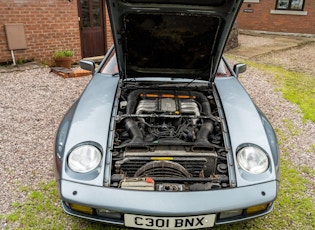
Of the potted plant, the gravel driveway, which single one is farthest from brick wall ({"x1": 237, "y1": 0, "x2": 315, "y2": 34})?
the potted plant

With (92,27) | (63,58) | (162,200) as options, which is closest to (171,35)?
(162,200)

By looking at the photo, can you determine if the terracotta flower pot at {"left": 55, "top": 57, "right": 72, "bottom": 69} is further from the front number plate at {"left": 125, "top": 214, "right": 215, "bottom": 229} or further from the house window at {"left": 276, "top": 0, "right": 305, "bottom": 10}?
the house window at {"left": 276, "top": 0, "right": 305, "bottom": 10}

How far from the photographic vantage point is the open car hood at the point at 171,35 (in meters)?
2.36

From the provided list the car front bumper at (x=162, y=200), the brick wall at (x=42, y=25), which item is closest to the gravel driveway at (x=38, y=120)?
the brick wall at (x=42, y=25)

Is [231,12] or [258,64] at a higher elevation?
[231,12]

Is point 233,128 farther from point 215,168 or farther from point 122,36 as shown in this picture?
point 122,36

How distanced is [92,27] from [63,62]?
1.58 m

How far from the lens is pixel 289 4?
44.2ft

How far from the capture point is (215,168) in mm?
2252

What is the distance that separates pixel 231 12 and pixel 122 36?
1016 millimetres

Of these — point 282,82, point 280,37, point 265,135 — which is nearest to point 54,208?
point 265,135

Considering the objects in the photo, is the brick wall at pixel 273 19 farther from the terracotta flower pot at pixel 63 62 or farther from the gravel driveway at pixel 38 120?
the terracotta flower pot at pixel 63 62

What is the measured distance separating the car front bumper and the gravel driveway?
3.63ft

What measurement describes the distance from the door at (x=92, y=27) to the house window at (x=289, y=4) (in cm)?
979
